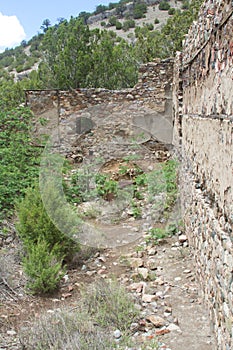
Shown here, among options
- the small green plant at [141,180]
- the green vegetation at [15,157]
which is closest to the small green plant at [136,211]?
the small green plant at [141,180]

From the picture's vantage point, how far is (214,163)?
2.88 meters

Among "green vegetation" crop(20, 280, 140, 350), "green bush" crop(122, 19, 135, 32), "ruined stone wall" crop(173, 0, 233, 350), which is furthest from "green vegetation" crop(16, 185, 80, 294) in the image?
"green bush" crop(122, 19, 135, 32)

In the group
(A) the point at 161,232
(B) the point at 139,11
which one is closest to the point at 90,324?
(A) the point at 161,232

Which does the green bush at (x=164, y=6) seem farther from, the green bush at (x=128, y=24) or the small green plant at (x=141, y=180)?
the small green plant at (x=141, y=180)

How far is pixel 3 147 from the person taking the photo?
7.48 meters

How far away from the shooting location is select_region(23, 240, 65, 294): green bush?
367 centimetres

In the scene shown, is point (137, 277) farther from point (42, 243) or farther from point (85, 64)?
point (85, 64)

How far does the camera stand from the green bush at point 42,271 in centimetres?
367

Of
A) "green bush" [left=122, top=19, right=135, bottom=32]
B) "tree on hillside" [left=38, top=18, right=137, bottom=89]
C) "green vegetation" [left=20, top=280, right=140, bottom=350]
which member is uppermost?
"green bush" [left=122, top=19, right=135, bottom=32]

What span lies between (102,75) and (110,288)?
7.15m

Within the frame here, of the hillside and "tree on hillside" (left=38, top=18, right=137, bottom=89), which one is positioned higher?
the hillside

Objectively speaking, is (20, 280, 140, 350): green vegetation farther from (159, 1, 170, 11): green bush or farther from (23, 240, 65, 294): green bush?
(159, 1, 170, 11): green bush

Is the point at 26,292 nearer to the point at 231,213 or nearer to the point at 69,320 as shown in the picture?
the point at 69,320

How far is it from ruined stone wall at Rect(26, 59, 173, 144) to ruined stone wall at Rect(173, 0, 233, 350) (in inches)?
160
